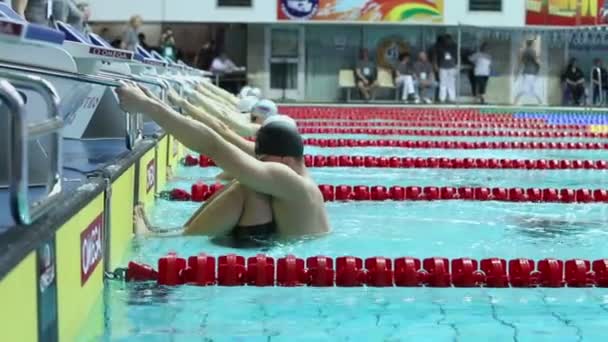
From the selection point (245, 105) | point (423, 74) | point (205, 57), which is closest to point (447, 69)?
point (423, 74)

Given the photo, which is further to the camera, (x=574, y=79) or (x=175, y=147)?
(x=574, y=79)

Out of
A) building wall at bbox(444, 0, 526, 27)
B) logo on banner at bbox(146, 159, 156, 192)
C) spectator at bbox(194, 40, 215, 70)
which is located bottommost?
logo on banner at bbox(146, 159, 156, 192)

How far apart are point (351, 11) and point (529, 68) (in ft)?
13.5

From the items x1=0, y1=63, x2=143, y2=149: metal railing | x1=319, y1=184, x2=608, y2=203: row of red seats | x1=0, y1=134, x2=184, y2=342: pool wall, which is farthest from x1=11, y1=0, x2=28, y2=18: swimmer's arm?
x1=319, y1=184, x2=608, y2=203: row of red seats

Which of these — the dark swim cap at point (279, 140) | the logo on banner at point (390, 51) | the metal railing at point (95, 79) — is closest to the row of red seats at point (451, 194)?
the metal railing at point (95, 79)

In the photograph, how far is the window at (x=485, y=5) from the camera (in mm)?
24234

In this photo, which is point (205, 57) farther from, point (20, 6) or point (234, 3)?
point (20, 6)

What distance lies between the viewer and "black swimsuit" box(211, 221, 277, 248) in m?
4.79

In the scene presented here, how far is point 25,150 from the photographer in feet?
7.88

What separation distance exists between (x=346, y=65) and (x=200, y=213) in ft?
64.8

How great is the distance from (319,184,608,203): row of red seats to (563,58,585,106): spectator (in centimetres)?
1659

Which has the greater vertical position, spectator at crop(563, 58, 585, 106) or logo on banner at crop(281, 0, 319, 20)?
logo on banner at crop(281, 0, 319, 20)

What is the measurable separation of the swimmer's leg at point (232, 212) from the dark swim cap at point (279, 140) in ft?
0.67

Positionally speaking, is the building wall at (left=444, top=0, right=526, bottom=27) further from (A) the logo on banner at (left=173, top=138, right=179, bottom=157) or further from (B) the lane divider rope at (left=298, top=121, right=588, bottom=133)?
(A) the logo on banner at (left=173, top=138, right=179, bottom=157)
